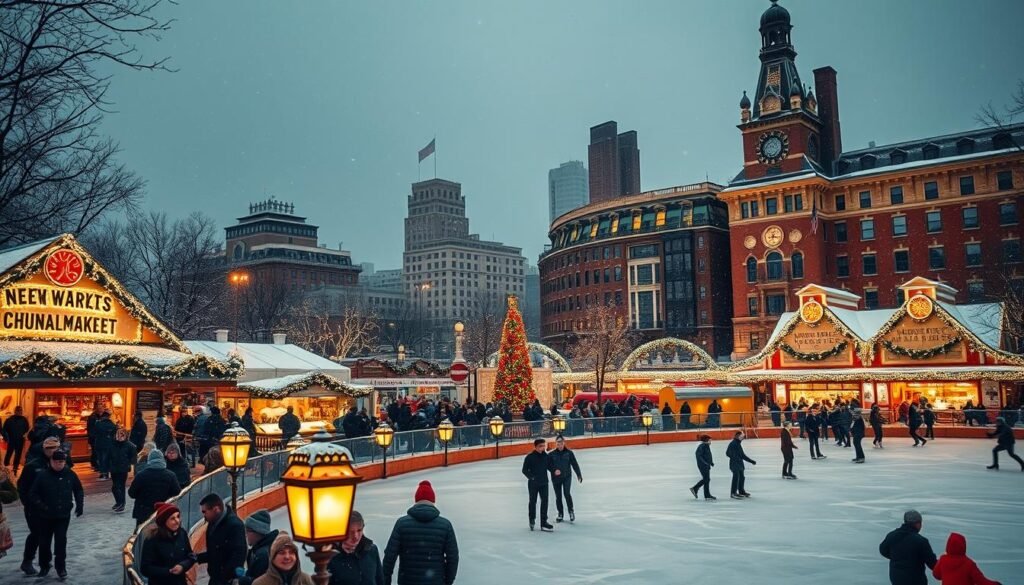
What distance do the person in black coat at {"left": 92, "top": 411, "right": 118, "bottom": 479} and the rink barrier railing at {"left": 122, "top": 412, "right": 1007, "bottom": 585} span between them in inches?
121

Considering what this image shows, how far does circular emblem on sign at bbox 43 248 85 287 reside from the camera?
20922mm

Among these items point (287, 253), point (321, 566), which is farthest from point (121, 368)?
point (287, 253)

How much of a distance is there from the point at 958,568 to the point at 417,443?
18.9 metres

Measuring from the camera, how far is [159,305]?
5309 cm

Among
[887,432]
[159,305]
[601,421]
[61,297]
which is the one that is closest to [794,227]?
[887,432]

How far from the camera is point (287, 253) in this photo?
445ft

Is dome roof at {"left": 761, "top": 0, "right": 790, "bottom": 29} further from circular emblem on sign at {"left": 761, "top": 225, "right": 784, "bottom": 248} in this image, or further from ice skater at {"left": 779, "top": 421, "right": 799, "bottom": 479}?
ice skater at {"left": 779, "top": 421, "right": 799, "bottom": 479}

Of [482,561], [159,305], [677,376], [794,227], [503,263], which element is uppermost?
[503,263]

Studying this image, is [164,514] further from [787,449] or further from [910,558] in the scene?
[787,449]

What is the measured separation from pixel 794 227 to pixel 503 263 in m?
124

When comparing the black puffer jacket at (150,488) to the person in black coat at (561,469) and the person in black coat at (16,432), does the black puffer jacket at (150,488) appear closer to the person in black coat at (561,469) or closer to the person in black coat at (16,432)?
the person in black coat at (561,469)

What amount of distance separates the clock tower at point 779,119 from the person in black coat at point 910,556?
63.3 meters

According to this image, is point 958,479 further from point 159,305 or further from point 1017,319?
point 159,305

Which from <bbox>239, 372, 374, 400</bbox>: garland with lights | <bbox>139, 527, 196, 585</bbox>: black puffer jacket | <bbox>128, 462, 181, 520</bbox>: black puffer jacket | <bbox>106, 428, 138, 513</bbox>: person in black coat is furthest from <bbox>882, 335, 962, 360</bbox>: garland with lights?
<bbox>139, 527, 196, 585</bbox>: black puffer jacket
